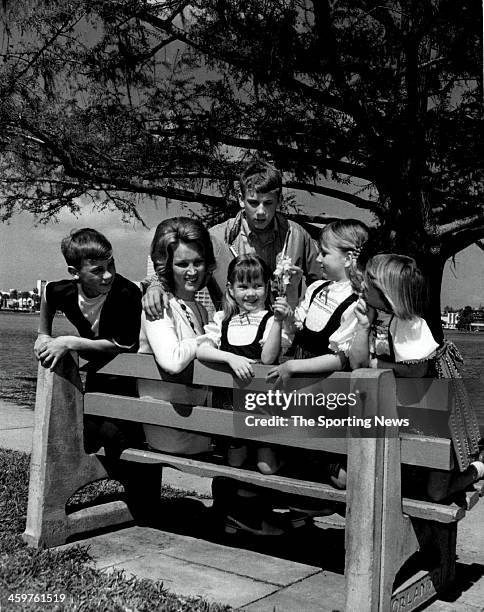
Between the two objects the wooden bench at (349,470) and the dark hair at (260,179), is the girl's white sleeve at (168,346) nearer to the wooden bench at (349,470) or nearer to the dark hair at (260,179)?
the wooden bench at (349,470)

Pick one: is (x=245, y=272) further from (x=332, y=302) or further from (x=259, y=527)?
(x=259, y=527)

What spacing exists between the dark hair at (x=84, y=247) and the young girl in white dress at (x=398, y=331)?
4.22ft

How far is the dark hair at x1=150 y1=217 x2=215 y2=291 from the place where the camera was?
3471 millimetres

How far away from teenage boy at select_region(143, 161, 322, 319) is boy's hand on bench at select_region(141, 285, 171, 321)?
24 mm

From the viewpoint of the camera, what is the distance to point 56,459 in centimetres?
354

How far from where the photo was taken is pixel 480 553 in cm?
359

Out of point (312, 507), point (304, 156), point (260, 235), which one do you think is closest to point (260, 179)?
point (260, 235)

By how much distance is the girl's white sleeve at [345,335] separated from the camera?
2.89 m

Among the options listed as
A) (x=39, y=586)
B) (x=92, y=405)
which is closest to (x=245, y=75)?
(x=92, y=405)

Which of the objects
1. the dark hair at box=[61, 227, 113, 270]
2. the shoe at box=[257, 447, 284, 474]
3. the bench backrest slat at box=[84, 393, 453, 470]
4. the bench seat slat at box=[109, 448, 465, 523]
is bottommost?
the bench seat slat at box=[109, 448, 465, 523]

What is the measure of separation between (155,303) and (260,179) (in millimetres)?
708

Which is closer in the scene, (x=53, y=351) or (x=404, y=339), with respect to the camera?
(x=404, y=339)

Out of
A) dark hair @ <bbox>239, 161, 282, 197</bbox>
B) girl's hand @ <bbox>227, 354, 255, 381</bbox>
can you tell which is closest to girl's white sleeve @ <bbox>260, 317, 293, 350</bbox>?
girl's hand @ <bbox>227, 354, 255, 381</bbox>

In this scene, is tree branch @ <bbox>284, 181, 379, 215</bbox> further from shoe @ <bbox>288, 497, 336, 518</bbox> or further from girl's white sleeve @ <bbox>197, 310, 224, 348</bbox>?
shoe @ <bbox>288, 497, 336, 518</bbox>
